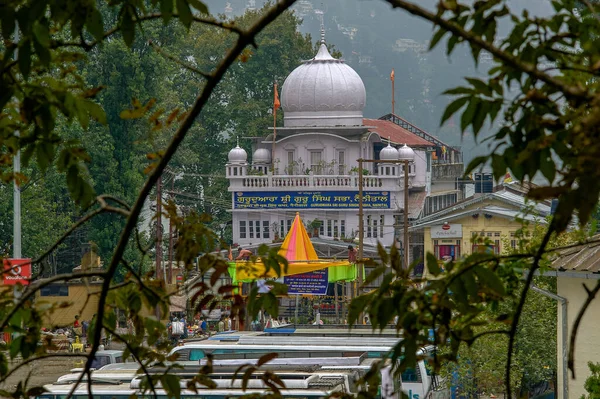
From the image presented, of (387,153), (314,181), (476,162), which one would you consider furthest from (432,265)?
(387,153)

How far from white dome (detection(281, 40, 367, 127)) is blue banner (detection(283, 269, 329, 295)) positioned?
19.5 m

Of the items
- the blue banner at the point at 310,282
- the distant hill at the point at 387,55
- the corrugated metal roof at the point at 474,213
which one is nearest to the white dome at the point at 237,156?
the corrugated metal roof at the point at 474,213

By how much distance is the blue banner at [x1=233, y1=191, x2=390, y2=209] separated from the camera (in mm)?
47703

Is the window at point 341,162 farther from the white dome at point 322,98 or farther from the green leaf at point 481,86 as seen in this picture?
the green leaf at point 481,86

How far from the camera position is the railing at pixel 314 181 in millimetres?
47688

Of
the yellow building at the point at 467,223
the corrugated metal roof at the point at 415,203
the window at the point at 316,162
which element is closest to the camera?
the yellow building at the point at 467,223

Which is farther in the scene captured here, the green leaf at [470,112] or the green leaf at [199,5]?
the green leaf at [199,5]

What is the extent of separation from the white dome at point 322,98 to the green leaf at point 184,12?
48.5m

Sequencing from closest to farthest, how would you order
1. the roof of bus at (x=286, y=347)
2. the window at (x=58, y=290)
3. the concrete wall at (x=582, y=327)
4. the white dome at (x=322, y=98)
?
the concrete wall at (x=582, y=327), the roof of bus at (x=286, y=347), the window at (x=58, y=290), the white dome at (x=322, y=98)

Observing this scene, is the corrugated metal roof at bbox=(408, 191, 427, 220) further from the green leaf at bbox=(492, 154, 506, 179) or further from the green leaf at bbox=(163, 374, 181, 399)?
the green leaf at bbox=(492, 154, 506, 179)

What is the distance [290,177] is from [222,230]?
10.1 metres

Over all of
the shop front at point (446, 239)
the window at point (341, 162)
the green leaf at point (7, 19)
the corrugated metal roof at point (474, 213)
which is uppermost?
the window at point (341, 162)

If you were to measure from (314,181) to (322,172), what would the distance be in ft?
3.99

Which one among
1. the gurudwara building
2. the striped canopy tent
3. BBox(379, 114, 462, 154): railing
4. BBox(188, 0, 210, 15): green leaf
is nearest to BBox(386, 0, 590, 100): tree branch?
BBox(188, 0, 210, 15): green leaf
